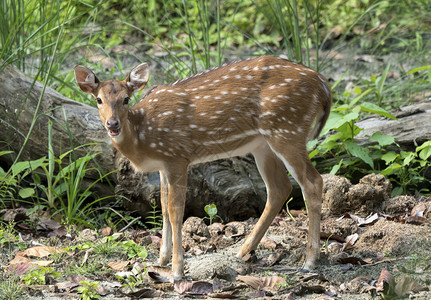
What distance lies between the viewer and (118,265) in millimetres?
4582

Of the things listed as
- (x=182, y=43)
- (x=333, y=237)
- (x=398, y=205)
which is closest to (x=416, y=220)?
(x=398, y=205)

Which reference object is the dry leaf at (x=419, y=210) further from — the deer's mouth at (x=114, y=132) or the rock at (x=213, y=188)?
the deer's mouth at (x=114, y=132)

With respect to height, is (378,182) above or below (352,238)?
above

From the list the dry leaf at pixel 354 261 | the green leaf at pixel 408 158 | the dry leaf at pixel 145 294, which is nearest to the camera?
the dry leaf at pixel 145 294

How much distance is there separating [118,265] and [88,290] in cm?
68

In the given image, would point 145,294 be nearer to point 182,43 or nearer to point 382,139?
point 382,139

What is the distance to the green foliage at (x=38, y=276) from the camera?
413 cm

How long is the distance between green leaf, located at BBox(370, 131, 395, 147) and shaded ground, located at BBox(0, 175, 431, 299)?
0.38 m

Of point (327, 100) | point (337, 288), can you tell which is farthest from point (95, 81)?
point (337, 288)

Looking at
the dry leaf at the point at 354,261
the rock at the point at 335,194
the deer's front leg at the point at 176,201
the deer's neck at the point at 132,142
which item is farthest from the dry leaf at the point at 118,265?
the rock at the point at 335,194

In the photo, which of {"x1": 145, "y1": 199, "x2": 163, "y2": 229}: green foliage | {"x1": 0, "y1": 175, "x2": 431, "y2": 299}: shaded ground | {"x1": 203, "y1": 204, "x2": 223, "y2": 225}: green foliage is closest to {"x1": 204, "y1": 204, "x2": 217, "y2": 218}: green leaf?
{"x1": 203, "y1": 204, "x2": 223, "y2": 225}: green foliage

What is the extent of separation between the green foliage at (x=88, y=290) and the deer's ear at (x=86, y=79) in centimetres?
139

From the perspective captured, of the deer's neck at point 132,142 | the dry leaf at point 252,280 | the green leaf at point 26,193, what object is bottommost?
the dry leaf at point 252,280

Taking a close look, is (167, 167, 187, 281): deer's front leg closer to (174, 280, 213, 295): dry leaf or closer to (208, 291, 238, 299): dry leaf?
(174, 280, 213, 295): dry leaf
